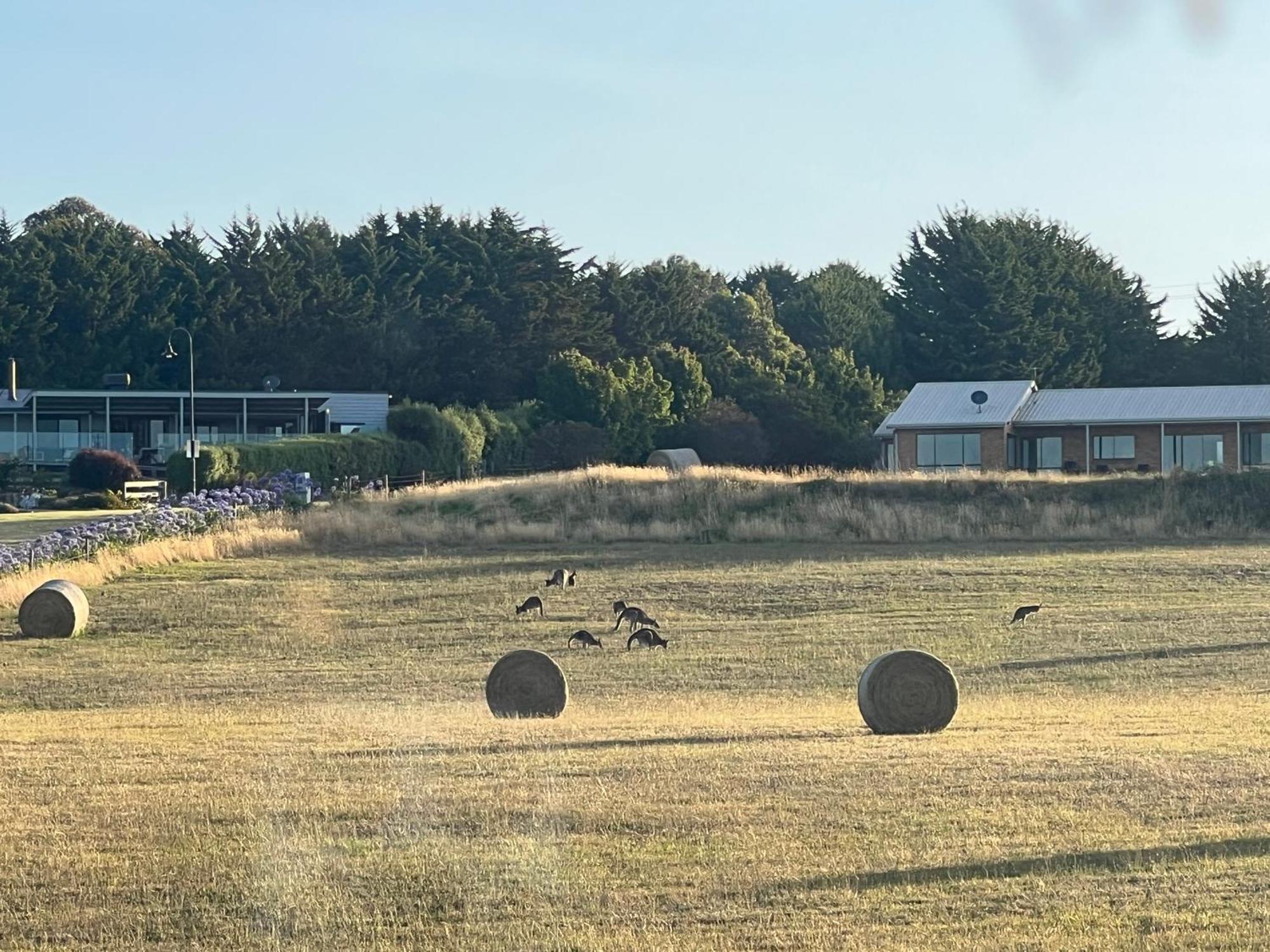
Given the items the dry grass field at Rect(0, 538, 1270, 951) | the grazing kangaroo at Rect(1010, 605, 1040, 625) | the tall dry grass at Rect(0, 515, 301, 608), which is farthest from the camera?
the tall dry grass at Rect(0, 515, 301, 608)

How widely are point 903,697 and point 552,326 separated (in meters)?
73.8

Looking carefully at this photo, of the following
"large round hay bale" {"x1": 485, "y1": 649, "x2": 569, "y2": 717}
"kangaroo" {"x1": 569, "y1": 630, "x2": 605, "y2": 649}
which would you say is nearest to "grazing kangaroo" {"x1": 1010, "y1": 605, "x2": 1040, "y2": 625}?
"kangaroo" {"x1": 569, "y1": 630, "x2": 605, "y2": 649}

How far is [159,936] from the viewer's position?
9.69m

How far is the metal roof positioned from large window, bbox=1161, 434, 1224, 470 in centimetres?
95

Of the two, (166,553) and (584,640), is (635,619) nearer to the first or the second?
(584,640)

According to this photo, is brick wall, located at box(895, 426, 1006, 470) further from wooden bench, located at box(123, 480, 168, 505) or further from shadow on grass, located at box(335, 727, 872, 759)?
shadow on grass, located at box(335, 727, 872, 759)

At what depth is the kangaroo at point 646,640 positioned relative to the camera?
27.8 meters

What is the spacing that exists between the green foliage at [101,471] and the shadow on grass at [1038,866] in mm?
59425

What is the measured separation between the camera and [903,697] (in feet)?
59.9

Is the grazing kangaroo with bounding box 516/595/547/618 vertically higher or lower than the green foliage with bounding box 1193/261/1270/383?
lower

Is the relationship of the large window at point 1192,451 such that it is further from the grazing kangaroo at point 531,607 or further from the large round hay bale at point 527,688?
the large round hay bale at point 527,688

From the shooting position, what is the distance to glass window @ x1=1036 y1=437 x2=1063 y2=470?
223ft

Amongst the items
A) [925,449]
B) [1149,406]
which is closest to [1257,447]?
[1149,406]

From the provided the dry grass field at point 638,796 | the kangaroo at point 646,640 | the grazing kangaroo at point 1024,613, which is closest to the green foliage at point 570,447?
the grazing kangaroo at point 1024,613
